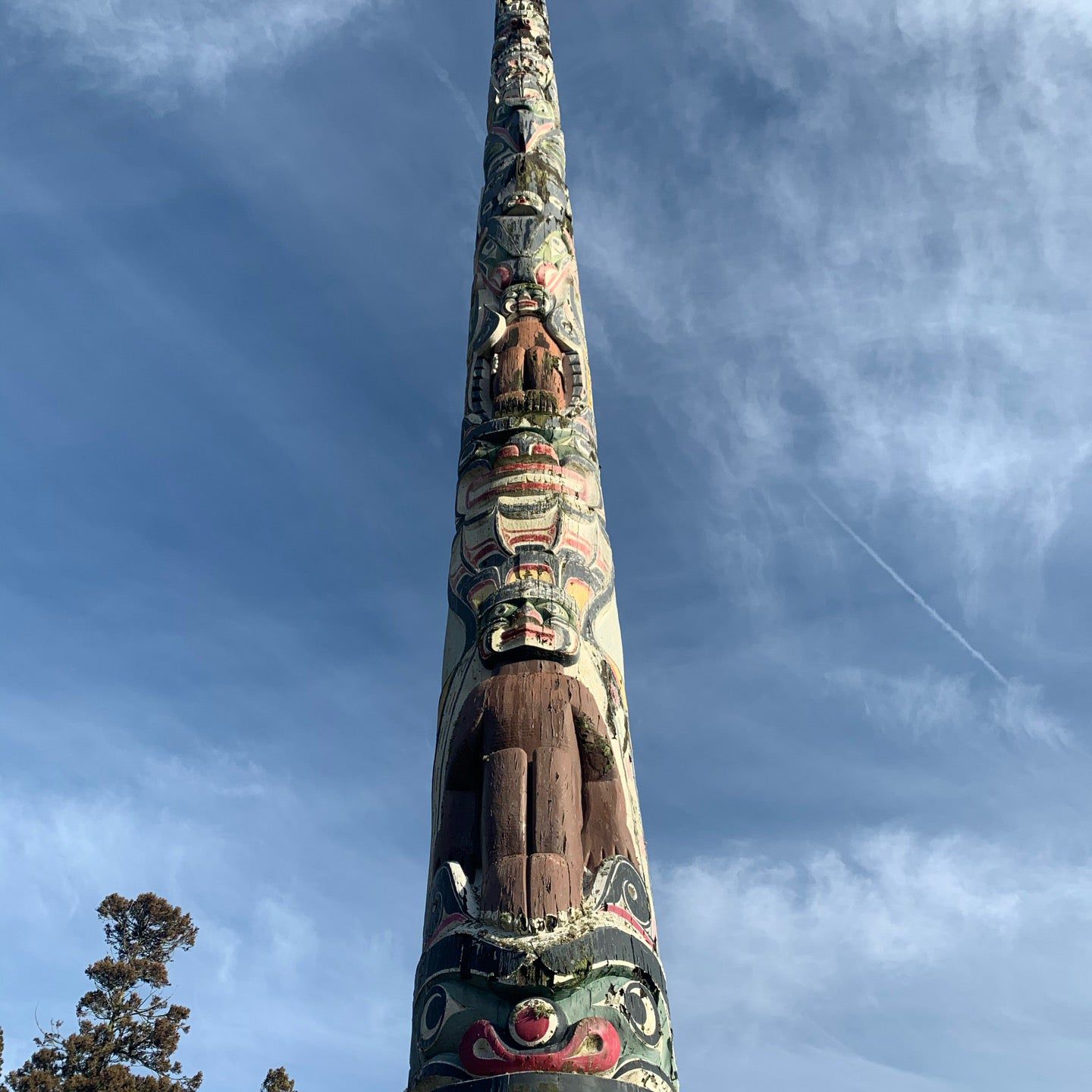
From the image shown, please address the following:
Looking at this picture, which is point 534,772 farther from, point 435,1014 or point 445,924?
point 435,1014

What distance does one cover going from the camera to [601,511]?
26.7ft

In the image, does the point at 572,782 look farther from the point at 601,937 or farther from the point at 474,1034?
the point at 474,1034

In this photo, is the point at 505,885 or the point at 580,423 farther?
the point at 580,423

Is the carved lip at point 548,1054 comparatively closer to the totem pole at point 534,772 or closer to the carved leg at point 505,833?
the totem pole at point 534,772

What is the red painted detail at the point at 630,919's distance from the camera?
5.07 metres

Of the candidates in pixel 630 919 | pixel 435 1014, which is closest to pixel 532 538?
pixel 630 919

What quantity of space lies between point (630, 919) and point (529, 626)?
6.05 feet

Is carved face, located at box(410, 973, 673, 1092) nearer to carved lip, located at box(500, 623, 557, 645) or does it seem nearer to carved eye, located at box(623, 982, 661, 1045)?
carved eye, located at box(623, 982, 661, 1045)

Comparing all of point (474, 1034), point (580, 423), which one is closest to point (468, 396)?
point (580, 423)

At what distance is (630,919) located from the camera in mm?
5152

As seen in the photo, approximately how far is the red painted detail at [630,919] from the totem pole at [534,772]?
0.02 m

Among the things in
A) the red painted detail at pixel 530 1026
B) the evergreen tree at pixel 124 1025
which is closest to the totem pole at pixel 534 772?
the red painted detail at pixel 530 1026

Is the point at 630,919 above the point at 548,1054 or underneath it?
above

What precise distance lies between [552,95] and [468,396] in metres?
5.81
